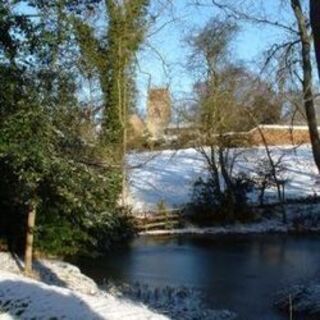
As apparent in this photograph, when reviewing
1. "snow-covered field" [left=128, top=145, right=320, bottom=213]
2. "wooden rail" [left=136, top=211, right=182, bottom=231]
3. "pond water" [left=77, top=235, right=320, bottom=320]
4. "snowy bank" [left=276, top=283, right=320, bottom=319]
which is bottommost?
"snowy bank" [left=276, top=283, right=320, bottom=319]

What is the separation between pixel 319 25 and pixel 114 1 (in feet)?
64.9

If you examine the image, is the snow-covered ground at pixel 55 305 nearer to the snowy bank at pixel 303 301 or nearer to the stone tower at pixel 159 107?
the snowy bank at pixel 303 301

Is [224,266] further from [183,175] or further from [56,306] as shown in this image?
[183,175]

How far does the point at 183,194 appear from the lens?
40062 millimetres

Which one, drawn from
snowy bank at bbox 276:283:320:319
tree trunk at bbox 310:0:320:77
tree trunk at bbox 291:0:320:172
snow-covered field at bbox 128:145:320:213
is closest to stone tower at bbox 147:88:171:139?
snow-covered field at bbox 128:145:320:213

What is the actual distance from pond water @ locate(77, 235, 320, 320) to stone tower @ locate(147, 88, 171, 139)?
6.58 metres

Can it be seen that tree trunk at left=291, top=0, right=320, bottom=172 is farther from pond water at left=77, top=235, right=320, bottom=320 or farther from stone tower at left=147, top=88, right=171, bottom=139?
stone tower at left=147, top=88, right=171, bottom=139

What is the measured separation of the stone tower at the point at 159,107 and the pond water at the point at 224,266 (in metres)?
6.58

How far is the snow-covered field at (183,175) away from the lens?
3888 cm

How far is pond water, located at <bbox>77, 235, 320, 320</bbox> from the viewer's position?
62.4 feet

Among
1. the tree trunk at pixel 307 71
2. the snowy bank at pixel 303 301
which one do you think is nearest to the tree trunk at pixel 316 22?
the tree trunk at pixel 307 71

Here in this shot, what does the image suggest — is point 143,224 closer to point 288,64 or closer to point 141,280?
point 141,280

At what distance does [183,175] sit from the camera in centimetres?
4344

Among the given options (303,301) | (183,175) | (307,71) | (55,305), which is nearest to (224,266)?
(303,301)
